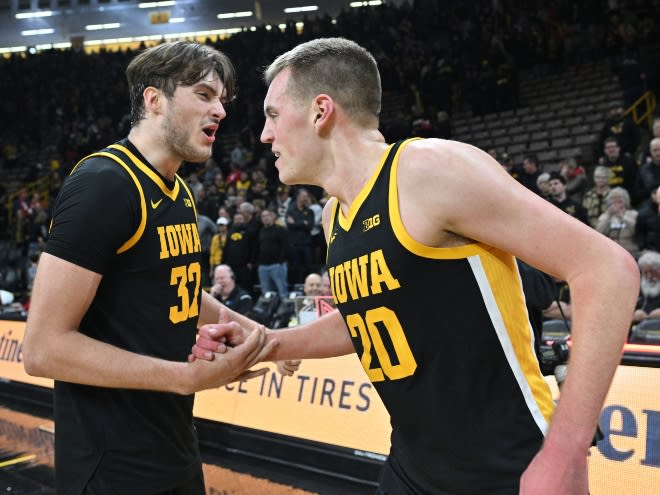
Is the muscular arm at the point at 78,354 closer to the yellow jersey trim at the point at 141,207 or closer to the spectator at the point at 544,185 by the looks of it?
the yellow jersey trim at the point at 141,207

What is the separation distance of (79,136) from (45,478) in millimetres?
20072

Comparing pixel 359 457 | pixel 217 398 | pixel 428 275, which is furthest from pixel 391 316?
pixel 217 398

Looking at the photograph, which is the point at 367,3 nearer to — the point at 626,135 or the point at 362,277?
the point at 626,135

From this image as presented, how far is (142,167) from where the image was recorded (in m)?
2.34

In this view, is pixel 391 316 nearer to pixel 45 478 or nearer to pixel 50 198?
pixel 45 478

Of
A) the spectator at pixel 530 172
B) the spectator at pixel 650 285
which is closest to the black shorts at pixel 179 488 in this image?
the spectator at pixel 650 285

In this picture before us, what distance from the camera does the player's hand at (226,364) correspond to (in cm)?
197

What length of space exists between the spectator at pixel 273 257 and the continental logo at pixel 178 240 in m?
8.45

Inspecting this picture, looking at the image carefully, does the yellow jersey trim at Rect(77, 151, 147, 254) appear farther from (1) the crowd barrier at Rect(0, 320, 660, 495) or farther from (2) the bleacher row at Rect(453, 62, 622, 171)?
(2) the bleacher row at Rect(453, 62, 622, 171)

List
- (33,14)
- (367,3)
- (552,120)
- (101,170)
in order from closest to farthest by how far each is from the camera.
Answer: (101,170), (552,120), (367,3), (33,14)

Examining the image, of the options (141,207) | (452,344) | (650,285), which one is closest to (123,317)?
(141,207)

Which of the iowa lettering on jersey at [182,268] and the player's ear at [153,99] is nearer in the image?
the iowa lettering on jersey at [182,268]

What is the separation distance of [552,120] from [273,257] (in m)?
7.56

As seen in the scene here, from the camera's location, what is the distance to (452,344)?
1.65m
